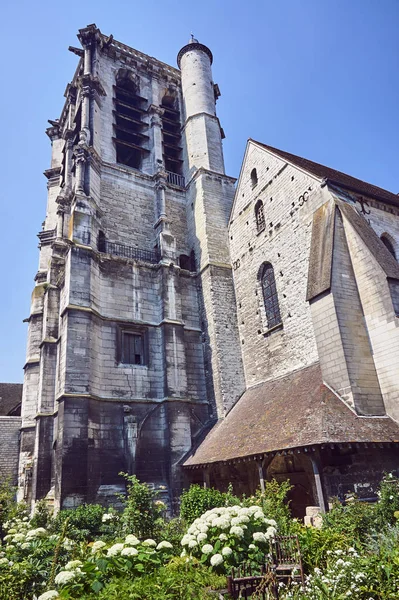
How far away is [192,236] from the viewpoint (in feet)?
64.6

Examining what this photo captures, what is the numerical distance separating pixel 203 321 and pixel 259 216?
484cm

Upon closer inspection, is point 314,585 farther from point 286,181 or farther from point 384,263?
point 286,181

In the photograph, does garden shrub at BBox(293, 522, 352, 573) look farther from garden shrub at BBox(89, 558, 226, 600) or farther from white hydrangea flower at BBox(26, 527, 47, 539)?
white hydrangea flower at BBox(26, 527, 47, 539)

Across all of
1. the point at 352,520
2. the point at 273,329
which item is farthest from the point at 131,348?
the point at 352,520

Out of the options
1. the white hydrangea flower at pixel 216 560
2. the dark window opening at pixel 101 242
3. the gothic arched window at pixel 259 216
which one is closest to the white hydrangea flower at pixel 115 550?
the white hydrangea flower at pixel 216 560

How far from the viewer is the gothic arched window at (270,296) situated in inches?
581

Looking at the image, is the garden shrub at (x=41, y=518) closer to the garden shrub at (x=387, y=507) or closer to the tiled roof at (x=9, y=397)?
the garden shrub at (x=387, y=507)

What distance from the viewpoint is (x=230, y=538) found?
5.63m

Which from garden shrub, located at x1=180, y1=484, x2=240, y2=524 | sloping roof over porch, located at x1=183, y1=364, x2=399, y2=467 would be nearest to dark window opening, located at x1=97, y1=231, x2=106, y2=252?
sloping roof over porch, located at x1=183, y1=364, x2=399, y2=467

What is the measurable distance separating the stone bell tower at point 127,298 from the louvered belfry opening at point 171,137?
0.11 meters

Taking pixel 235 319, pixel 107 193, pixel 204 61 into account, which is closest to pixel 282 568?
pixel 235 319

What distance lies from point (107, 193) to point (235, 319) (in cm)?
837

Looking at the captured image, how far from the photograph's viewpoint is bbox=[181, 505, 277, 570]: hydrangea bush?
538 cm

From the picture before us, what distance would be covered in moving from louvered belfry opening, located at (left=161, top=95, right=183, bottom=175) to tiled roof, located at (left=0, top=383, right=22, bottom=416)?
17953 mm
